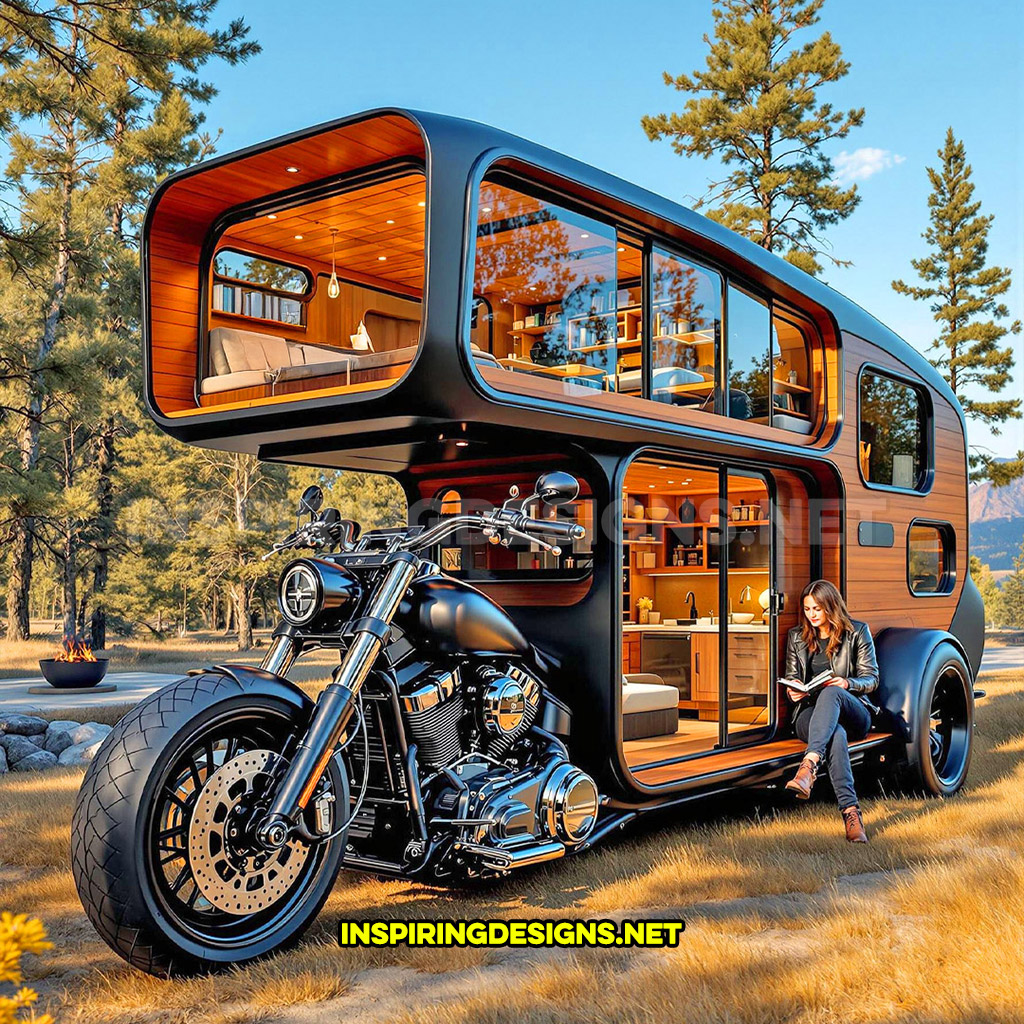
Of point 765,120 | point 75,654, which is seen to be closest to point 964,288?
point 765,120

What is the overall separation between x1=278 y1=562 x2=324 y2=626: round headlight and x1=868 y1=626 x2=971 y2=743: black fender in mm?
4279

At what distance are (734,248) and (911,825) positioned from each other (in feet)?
11.0

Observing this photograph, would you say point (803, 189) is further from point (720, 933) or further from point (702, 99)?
point (720, 933)

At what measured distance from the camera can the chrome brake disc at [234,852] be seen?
145 inches

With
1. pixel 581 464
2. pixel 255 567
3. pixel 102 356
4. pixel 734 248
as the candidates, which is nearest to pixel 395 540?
pixel 581 464

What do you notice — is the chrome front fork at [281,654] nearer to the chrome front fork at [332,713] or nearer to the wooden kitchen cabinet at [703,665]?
the chrome front fork at [332,713]

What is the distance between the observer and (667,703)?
24.4 feet

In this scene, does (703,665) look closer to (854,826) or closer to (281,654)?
(854,826)

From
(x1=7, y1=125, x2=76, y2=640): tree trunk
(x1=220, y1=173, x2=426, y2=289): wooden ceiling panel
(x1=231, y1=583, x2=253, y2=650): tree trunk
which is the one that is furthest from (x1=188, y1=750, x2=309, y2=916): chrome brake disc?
(x1=231, y1=583, x2=253, y2=650): tree trunk

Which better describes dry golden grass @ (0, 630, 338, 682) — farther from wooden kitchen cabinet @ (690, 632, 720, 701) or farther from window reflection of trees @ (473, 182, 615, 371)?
window reflection of trees @ (473, 182, 615, 371)

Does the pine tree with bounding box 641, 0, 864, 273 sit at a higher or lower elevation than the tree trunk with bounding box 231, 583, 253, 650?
higher

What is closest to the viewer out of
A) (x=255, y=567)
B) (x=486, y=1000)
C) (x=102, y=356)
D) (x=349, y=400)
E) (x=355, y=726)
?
(x=486, y=1000)

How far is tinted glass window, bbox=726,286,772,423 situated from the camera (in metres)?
6.49

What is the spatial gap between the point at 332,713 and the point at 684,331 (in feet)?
10.4
